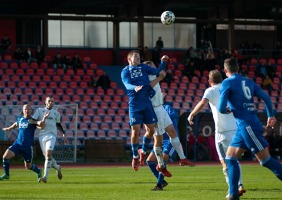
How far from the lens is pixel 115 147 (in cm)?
3384

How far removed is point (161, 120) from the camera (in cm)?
1666

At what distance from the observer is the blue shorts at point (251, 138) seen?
12078 millimetres

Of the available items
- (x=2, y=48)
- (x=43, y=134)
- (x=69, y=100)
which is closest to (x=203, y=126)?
(x=69, y=100)

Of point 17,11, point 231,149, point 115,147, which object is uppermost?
point 17,11

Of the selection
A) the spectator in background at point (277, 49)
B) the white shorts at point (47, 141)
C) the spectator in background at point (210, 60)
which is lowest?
the white shorts at point (47, 141)

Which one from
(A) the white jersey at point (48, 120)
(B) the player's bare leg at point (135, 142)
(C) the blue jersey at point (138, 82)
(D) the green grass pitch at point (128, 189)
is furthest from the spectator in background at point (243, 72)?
(C) the blue jersey at point (138, 82)

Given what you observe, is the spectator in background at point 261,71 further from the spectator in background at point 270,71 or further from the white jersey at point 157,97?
the white jersey at point 157,97

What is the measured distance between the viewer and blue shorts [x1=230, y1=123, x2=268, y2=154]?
12.1m

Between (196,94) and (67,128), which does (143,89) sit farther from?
(196,94)

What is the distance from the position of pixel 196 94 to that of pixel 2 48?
32.5ft

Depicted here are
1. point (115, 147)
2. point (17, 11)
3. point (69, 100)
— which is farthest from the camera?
point (17, 11)

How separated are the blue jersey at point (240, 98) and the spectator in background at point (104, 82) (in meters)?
26.5

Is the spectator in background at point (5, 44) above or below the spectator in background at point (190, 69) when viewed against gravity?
above

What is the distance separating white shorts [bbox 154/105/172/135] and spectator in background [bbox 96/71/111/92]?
2199cm
